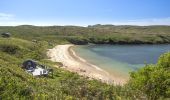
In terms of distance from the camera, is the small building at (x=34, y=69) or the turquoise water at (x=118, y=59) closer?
the small building at (x=34, y=69)

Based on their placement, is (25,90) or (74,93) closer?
(25,90)

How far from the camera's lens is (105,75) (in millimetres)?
71000

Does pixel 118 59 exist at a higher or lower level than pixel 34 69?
lower

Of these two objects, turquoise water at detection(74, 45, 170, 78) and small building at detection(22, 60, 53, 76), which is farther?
turquoise water at detection(74, 45, 170, 78)

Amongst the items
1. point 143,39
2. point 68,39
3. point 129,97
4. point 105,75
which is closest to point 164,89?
point 129,97

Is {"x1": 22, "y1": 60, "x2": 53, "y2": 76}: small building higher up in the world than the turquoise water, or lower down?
higher up

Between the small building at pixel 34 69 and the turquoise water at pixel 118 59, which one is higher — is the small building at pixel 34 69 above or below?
above

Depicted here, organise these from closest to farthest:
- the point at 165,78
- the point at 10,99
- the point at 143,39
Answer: the point at 10,99 → the point at 165,78 → the point at 143,39

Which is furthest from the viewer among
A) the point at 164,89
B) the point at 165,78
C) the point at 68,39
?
the point at 68,39

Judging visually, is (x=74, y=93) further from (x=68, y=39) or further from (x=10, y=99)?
(x=68, y=39)

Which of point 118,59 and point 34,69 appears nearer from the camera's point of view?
point 34,69

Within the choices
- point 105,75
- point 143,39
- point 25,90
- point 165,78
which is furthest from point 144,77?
point 143,39

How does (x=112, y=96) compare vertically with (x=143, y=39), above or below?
above

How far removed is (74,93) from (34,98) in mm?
2360
